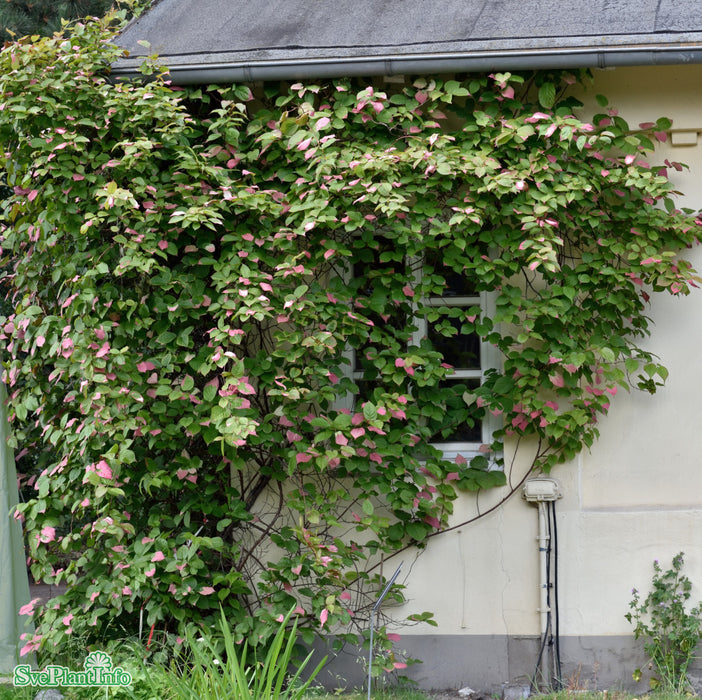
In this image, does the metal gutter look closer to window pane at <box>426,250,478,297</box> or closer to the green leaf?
the green leaf

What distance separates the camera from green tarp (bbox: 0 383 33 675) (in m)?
4.80

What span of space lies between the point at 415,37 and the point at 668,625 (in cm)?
365

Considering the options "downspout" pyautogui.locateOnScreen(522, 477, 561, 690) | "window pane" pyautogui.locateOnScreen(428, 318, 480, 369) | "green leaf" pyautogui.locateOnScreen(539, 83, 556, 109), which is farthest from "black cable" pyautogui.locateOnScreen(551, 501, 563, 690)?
"green leaf" pyautogui.locateOnScreen(539, 83, 556, 109)

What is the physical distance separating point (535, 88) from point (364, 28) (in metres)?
1.08

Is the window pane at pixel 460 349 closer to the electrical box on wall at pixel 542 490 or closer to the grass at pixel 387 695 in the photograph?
the electrical box on wall at pixel 542 490

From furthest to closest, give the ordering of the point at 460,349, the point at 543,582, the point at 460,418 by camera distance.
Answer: the point at 460,349 < the point at 460,418 < the point at 543,582

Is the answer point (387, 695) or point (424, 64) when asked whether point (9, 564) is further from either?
point (424, 64)

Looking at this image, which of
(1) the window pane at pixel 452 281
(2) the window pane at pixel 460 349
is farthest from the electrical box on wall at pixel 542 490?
(1) the window pane at pixel 452 281

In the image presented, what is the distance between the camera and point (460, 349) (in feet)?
16.7

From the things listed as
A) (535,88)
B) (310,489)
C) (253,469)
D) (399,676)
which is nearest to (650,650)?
(399,676)

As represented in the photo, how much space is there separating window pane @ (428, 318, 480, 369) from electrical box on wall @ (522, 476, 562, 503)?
0.79 meters

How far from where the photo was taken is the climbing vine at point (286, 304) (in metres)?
4.38

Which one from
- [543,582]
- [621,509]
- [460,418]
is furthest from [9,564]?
[621,509]

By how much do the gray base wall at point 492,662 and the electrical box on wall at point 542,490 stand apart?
83cm
